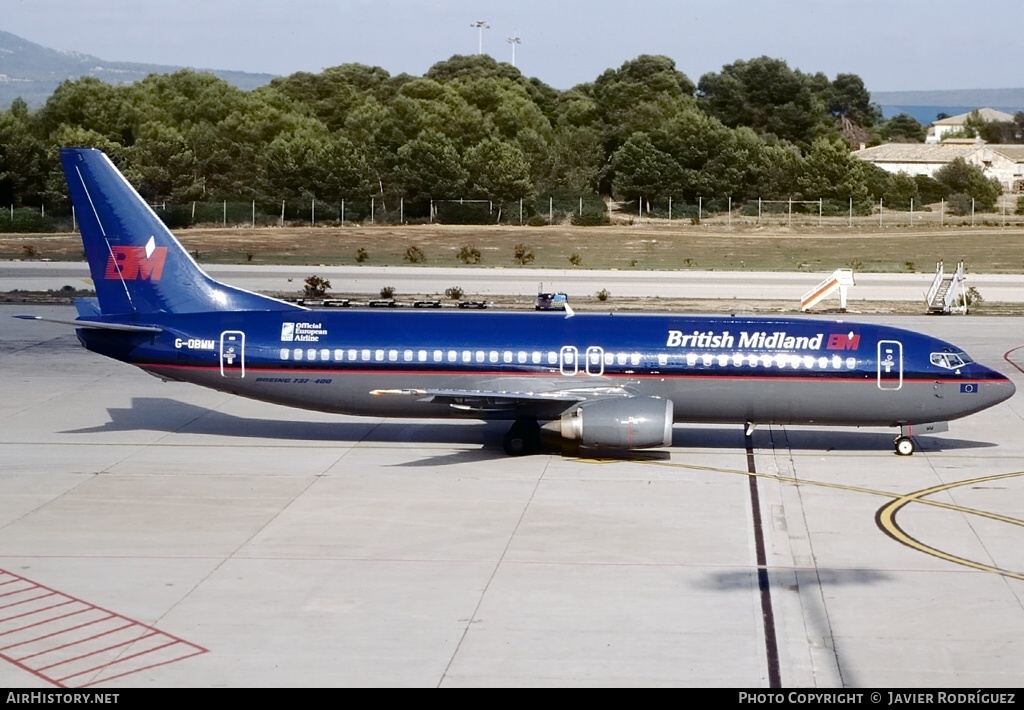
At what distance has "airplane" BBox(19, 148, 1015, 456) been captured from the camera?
3609 centimetres

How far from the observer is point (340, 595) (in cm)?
2419

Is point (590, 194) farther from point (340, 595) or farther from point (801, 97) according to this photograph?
point (340, 595)

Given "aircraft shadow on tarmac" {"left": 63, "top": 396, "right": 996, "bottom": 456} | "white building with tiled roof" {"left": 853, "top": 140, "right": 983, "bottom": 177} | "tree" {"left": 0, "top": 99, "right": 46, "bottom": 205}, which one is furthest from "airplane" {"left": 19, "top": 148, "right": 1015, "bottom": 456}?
"white building with tiled roof" {"left": 853, "top": 140, "right": 983, "bottom": 177}

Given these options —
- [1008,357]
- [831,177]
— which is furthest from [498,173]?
[1008,357]

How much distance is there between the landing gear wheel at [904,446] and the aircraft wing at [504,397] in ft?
26.7

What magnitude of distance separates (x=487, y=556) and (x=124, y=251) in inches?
681

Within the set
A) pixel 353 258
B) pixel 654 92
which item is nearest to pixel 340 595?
pixel 353 258

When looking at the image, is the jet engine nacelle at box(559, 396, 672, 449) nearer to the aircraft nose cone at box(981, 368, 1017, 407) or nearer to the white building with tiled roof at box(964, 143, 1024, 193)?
the aircraft nose cone at box(981, 368, 1017, 407)

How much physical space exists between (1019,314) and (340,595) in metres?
56.1

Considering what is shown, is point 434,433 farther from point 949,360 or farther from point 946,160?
point 946,160

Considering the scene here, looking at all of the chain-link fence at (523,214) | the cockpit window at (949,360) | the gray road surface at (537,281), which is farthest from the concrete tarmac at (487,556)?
the chain-link fence at (523,214)

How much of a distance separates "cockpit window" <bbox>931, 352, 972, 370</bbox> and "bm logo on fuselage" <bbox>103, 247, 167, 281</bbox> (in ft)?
74.6

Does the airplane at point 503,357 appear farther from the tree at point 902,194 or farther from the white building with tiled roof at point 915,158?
the white building with tiled roof at point 915,158

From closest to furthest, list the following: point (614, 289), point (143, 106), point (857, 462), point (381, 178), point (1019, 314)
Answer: point (857, 462) < point (1019, 314) < point (614, 289) < point (381, 178) < point (143, 106)
